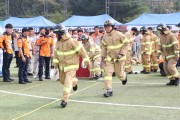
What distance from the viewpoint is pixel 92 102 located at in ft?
31.4

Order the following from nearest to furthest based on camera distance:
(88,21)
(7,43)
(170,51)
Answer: (170,51)
(7,43)
(88,21)

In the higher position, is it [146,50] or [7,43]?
[7,43]

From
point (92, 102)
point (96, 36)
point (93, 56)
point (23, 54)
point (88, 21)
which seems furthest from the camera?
point (88, 21)

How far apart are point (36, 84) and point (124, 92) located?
3605 millimetres

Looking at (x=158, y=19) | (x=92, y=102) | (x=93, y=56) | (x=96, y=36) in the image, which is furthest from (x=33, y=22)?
(x=92, y=102)

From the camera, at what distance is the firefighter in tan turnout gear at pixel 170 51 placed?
12109 millimetres

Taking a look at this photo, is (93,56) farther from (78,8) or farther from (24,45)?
(78,8)

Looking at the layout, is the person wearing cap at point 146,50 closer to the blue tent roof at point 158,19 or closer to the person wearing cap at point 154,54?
the person wearing cap at point 154,54

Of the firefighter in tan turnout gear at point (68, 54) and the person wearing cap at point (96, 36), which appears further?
the person wearing cap at point (96, 36)

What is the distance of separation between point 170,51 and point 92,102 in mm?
3908

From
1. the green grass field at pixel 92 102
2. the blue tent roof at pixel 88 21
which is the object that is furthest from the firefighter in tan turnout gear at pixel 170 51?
the blue tent roof at pixel 88 21

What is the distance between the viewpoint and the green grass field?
26.5 feet

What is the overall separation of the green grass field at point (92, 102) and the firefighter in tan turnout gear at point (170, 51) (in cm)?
48

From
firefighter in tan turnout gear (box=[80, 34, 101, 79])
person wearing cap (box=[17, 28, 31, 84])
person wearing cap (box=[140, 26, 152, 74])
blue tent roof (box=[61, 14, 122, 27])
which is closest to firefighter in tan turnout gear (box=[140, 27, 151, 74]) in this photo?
person wearing cap (box=[140, 26, 152, 74])
